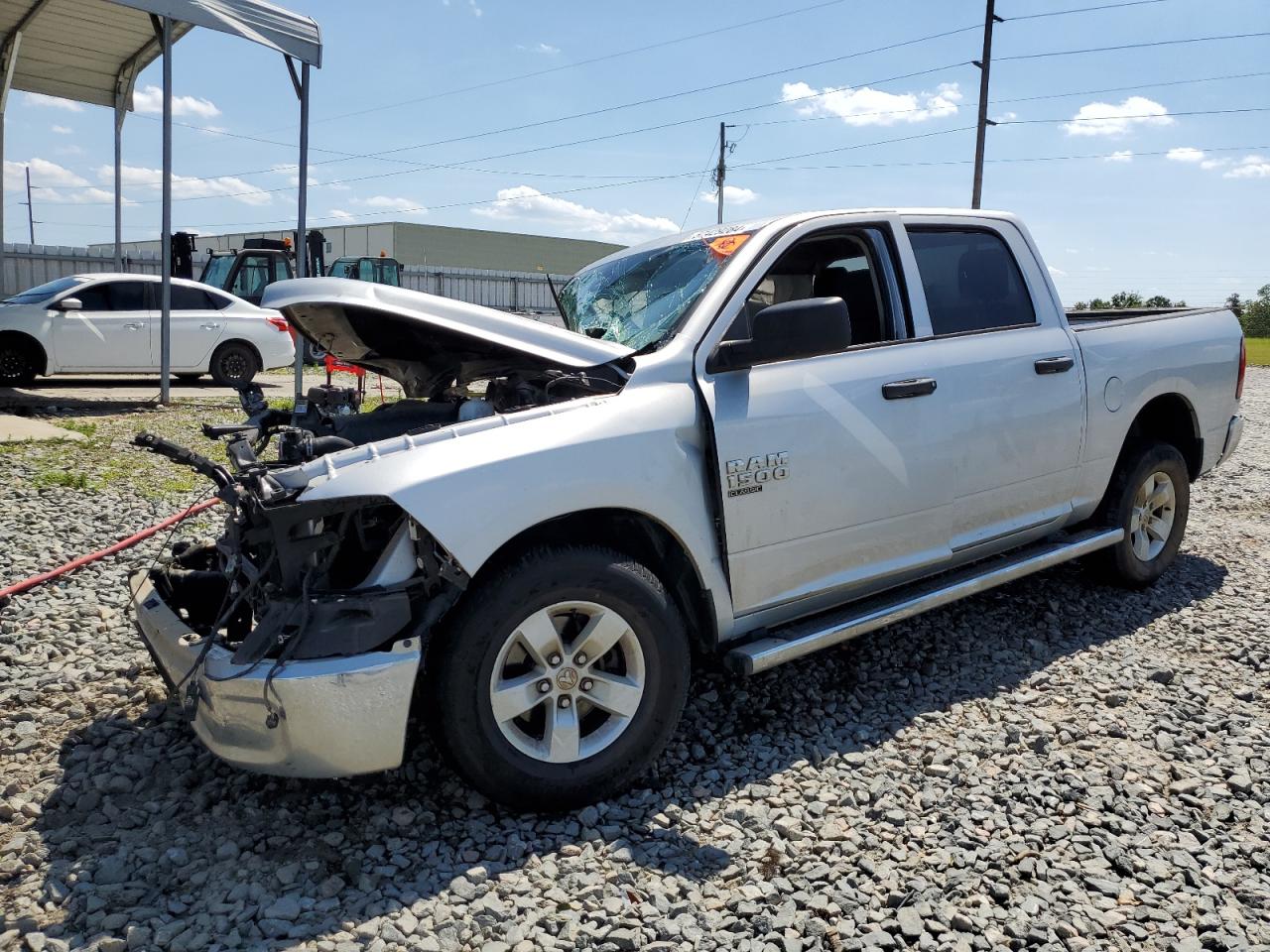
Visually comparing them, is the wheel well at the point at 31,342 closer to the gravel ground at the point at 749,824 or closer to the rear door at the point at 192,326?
the rear door at the point at 192,326

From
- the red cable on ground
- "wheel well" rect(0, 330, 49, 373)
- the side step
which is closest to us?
the side step

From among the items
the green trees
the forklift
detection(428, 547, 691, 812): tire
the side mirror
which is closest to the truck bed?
the side mirror

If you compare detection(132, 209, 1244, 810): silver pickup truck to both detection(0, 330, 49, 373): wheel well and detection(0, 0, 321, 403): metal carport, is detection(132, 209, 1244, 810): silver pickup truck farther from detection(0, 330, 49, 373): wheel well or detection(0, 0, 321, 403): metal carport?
detection(0, 330, 49, 373): wheel well

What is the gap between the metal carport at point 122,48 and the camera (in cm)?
1069

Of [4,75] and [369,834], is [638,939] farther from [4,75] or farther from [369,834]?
[4,75]

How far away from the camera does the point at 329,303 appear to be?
10.6ft

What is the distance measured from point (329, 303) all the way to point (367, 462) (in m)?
0.68

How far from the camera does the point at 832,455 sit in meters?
3.53

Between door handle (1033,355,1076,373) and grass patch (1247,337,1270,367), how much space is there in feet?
107

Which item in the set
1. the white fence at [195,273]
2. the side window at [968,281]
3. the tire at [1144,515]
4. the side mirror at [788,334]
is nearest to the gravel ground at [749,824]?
the tire at [1144,515]

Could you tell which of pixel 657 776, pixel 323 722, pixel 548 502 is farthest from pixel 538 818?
pixel 548 502

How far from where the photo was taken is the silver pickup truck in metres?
2.79

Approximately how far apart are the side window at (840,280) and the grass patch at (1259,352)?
33248 mm

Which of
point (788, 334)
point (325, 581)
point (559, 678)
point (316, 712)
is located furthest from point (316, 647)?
point (788, 334)
